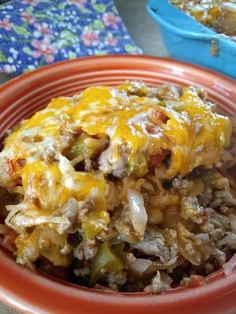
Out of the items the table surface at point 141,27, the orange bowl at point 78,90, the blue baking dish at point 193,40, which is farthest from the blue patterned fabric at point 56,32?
the orange bowl at point 78,90

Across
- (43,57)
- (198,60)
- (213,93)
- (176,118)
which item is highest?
(176,118)

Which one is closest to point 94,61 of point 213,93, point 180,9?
point 213,93

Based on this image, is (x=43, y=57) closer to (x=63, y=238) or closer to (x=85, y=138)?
(x=85, y=138)

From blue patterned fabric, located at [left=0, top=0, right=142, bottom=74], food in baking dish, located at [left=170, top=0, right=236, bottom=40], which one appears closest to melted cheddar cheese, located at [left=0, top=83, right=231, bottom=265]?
food in baking dish, located at [left=170, top=0, right=236, bottom=40]

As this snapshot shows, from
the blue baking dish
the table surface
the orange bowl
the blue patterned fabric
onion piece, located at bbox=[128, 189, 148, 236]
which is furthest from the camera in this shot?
the table surface

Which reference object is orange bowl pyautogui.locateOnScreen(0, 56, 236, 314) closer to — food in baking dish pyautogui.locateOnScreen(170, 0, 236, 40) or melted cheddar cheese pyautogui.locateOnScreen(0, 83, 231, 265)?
melted cheddar cheese pyautogui.locateOnScreen(0, 83, 231, 265)

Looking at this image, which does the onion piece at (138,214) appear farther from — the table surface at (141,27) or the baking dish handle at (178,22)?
the table surface at (141,27)
